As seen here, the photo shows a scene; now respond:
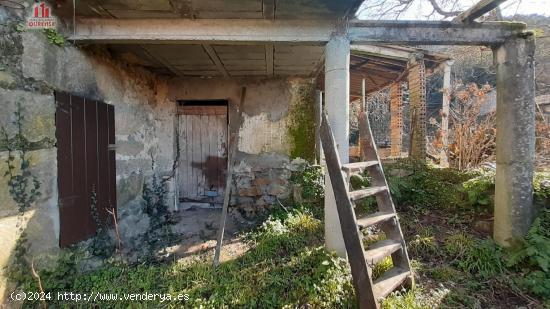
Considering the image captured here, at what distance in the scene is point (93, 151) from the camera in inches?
123

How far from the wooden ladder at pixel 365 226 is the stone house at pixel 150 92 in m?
0.47

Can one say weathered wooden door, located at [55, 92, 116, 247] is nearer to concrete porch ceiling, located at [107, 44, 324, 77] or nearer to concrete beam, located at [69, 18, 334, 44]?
concrete beam, located at [69, 18, 334, 44]

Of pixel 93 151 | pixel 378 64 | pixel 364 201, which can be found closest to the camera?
pixel 93 151

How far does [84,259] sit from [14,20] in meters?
2.36

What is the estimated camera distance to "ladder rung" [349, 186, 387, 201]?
2.44 m

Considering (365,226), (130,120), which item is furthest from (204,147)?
(365,226)

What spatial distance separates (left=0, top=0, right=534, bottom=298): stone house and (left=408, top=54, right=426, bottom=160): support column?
1.54 m

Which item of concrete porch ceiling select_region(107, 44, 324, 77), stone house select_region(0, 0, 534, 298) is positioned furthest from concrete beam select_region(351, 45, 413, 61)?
concrete porch ceiling select_region(107, 44, 324, 77)

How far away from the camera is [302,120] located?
496 centimetres

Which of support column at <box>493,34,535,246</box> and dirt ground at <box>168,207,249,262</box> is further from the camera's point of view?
dirt ground at <box>168,207,249,262</box>

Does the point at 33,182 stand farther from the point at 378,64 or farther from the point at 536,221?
the point at 378,64

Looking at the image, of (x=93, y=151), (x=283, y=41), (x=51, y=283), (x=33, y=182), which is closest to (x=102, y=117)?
(x=93, y=151)

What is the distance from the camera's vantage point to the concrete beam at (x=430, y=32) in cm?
300

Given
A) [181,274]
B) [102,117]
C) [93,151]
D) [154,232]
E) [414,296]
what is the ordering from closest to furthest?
[414,296]
[181,274]
[93,151]
[102,117]
[154,232]
